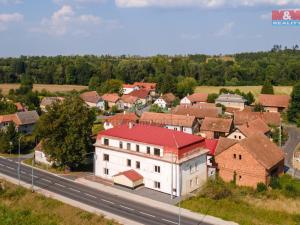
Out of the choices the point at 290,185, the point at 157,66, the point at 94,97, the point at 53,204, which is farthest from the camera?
the point at 157,66

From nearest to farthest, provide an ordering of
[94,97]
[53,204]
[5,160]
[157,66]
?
[53,204] < [5,160] < [94,97] < [157,66]

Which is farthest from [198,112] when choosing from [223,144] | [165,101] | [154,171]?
[154,171]

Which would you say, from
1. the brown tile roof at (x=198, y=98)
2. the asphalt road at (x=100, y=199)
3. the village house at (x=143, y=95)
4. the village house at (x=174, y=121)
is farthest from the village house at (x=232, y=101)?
the asphalt road at (x=100, y=199)

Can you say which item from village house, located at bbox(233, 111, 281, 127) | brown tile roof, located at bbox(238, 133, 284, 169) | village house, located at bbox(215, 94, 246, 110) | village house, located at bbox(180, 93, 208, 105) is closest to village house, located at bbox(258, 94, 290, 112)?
village house, located at bbox(215, 94, 246, 110)

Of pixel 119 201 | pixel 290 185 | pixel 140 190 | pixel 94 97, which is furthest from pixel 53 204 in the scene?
pixel 94 97

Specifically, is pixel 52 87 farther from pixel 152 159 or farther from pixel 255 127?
pixel 152 159

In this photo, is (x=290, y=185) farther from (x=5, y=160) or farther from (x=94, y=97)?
(x=94, y=97)

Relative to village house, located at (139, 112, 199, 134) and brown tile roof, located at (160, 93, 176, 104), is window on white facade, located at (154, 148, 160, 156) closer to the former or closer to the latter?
village house, located at (139, 112, 199, 134)
